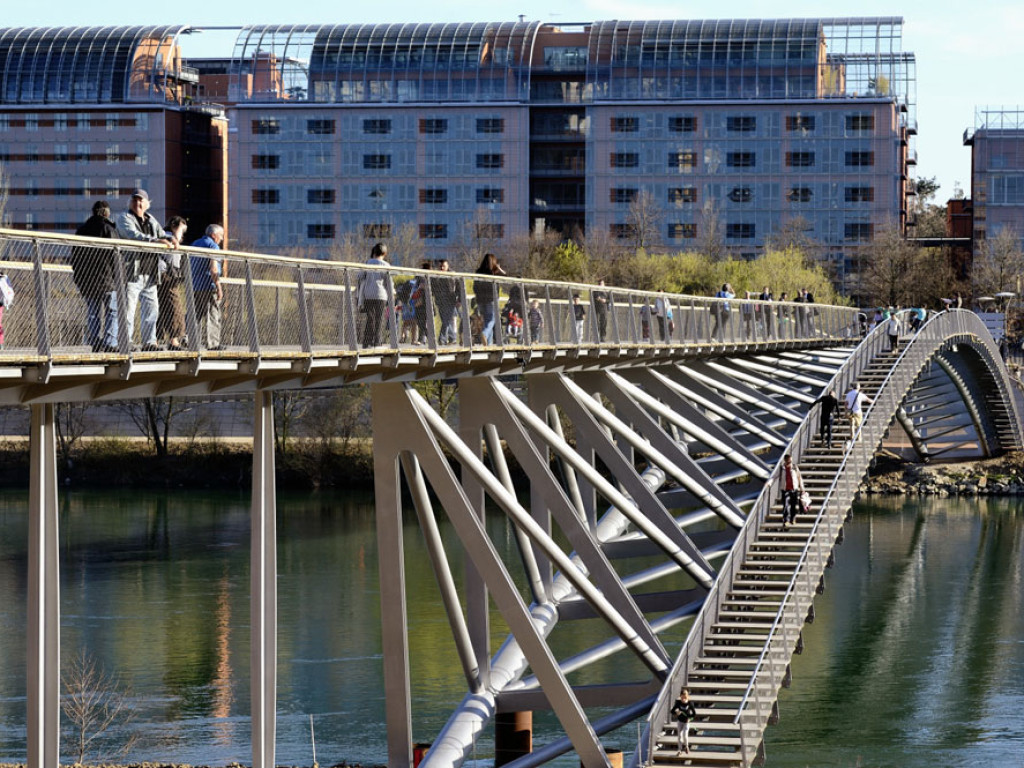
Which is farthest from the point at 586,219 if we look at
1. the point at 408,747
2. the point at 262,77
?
the point at 408,747

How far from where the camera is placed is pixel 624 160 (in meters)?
121

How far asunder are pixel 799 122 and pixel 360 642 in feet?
277

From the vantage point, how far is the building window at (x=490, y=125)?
122000 mm

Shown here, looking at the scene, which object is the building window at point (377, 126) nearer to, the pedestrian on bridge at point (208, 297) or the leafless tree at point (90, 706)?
the leafless tree at point (90, 706)

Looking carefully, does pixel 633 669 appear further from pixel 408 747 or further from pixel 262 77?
pixel 262 77

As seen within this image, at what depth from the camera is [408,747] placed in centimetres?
A: 2269

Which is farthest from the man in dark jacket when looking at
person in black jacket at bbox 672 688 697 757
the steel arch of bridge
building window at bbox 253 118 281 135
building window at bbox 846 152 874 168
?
building window at bbox 253 118 281 135

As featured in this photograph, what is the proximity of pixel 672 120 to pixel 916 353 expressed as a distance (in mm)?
66680

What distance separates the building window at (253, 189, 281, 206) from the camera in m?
123

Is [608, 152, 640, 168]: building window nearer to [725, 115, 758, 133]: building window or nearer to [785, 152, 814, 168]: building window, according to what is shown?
[725, 115, 758, 133]: building window

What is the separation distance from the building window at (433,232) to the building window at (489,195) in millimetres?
3262

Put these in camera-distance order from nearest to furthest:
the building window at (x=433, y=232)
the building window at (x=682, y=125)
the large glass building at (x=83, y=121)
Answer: the building window at (x=682, y=125) → the building window at (x=433, y=232) → the large glass building at (x=83, y=121)

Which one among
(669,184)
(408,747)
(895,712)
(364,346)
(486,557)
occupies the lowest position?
(895,712)

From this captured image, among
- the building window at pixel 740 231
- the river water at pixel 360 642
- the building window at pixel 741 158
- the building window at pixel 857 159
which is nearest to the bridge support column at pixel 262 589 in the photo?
the river water at pixel 360 642
